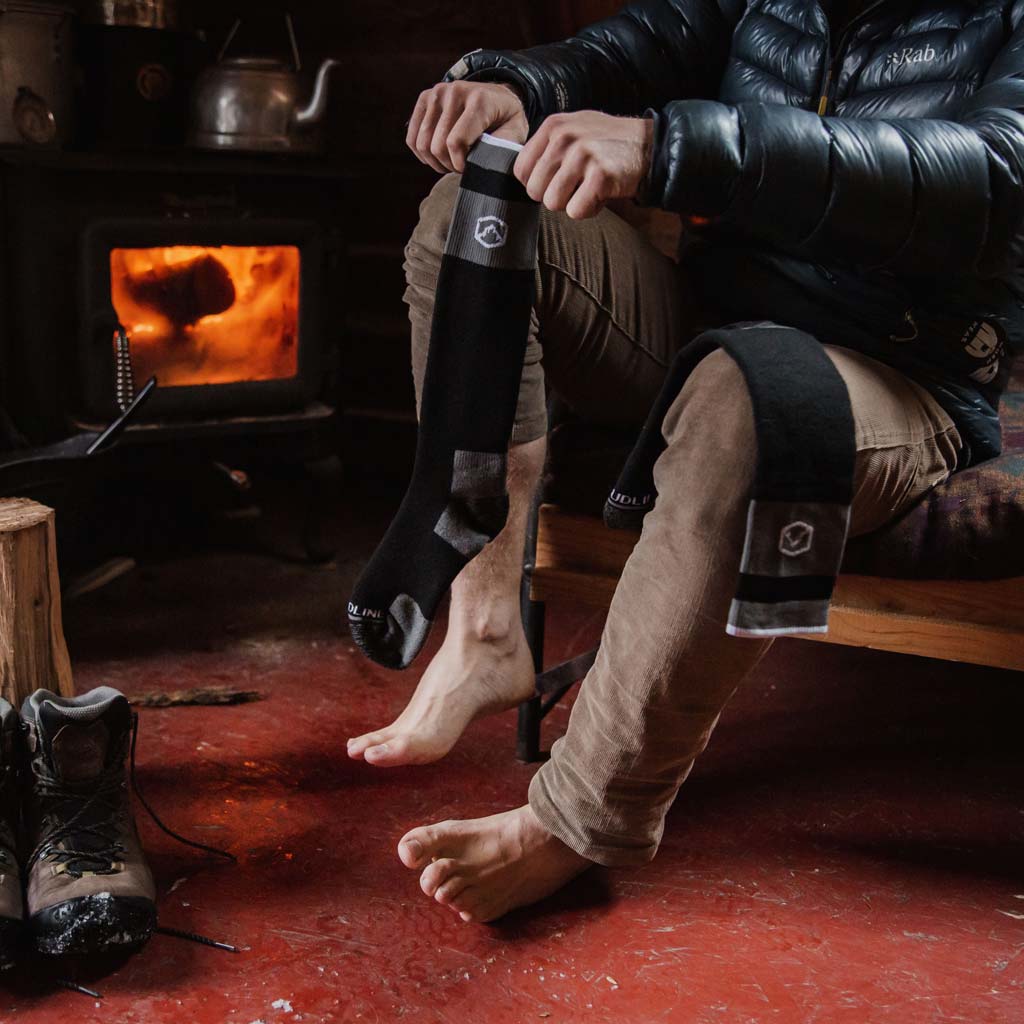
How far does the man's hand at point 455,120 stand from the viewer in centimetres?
124

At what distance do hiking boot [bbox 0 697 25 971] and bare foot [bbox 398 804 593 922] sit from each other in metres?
0.37

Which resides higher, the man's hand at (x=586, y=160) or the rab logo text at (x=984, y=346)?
the man's hand at (x=586, y=160)

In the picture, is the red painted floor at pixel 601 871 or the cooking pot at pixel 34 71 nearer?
the red painted floor at pixel 601 871

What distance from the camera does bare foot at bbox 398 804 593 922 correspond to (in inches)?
46.9

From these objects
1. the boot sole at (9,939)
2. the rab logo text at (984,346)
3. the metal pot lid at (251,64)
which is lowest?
the boot sole at (9,939)

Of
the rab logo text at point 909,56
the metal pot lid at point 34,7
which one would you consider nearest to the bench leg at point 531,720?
the rab logo text at point 909,56

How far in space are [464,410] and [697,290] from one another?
0.37 metres

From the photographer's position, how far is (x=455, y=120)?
125 cm

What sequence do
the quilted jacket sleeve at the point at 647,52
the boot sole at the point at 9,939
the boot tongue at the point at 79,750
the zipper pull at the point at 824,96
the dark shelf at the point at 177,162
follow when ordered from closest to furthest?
1. the boot sole at the point at 9,939
2. the boot tongue at the point at 79,750
3. the zipper pull at the point at 824,96
4. the quilted jacket sleeve at the point at 647,52
5. the dark shelf at the point at 177,162

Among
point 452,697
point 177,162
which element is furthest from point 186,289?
point 452,697

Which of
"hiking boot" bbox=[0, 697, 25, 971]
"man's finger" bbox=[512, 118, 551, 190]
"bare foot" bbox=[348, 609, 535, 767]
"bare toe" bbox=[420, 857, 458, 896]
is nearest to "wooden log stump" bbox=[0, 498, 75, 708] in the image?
"hiking boot" bbox=[0, 697, 25, 971]

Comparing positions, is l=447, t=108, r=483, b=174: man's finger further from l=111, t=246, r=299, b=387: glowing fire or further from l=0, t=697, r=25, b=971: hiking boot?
l=111, t=246, r=299, b=387: glowing fire

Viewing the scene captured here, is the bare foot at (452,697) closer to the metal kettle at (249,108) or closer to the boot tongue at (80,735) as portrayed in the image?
the boot tongue at (80,735)

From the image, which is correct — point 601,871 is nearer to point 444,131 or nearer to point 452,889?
point 452,889
